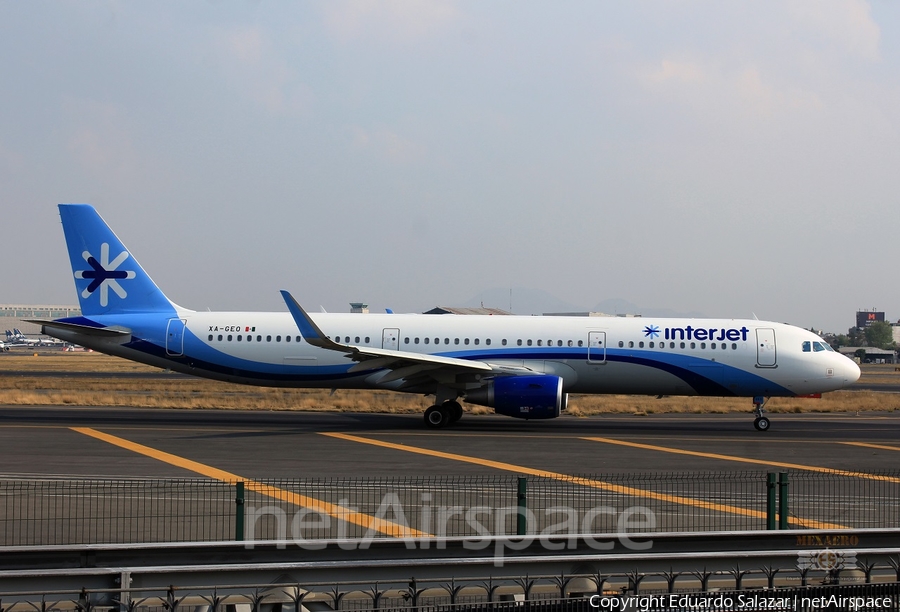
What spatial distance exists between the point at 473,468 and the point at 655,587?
9500mm

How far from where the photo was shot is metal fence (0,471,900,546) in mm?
11078

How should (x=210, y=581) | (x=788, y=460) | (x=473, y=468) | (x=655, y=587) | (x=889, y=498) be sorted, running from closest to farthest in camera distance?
(x=210, y=581), (x=655, y=587), (x=889, y=498), (x=473, y=468), (x=788, y=460)

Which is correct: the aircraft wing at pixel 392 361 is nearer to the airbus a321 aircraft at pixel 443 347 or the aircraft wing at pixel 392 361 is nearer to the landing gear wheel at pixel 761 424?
the airbus a321 aircraft at pixel 443 347

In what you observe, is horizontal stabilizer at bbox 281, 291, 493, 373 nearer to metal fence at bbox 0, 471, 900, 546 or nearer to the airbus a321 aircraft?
the airbus a321 aircraft

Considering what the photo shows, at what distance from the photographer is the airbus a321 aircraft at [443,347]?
2641 centimetres

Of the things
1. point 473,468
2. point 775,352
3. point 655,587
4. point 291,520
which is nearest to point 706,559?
point 655,587

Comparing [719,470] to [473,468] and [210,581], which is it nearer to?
[473,468]

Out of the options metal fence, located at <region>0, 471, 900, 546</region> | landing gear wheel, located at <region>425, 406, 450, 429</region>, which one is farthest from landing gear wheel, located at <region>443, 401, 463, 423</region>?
metal fence, located at <region>0, 471, 900, 546</region>

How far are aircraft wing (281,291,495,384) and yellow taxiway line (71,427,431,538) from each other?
5804mm

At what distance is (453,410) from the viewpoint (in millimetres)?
26141

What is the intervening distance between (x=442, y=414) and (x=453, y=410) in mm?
458

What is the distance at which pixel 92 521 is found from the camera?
11.7 metres

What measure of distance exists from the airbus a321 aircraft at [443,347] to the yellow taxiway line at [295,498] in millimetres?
7088

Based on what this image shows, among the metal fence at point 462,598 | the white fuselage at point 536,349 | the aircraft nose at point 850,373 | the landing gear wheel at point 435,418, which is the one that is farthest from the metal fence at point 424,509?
the aircraft nose at point 850,373
